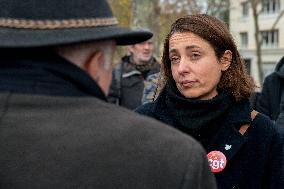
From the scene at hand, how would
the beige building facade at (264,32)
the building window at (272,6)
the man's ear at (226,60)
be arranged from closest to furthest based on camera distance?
1. the man's ear at (226,60)
2. the beige building facade at (264,32)
3. the building window at (272,6)

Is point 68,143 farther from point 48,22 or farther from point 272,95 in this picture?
point 272,95

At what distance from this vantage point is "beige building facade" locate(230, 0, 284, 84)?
44725 mm

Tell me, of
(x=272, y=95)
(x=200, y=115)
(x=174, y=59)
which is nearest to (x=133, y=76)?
(x=272, y=95)

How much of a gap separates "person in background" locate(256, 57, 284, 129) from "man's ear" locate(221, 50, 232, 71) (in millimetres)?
1549

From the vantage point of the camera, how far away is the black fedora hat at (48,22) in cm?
141

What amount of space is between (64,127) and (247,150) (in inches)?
61.8

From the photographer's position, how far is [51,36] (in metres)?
1.41

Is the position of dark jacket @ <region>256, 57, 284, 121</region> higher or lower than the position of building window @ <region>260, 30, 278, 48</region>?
higher

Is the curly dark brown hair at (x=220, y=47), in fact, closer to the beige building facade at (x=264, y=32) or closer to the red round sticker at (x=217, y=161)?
the red round sticker at (x=217, y=161)

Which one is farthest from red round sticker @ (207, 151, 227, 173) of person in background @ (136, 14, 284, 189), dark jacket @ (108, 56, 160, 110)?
dark jacket @ (108, 56, 160, 110)

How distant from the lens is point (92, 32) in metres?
1.45

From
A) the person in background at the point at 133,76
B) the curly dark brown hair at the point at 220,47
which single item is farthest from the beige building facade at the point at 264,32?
the curly dark brown hair at the point at 220,47

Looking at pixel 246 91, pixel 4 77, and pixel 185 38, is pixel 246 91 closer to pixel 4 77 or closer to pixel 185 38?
pixel 185 38

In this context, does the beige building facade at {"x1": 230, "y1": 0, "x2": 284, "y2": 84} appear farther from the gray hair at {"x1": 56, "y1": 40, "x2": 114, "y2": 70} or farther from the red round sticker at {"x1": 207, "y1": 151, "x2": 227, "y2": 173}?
the gray hair at {"x1": 56, "y1": 40, "x2": 114, "y2": 70}
